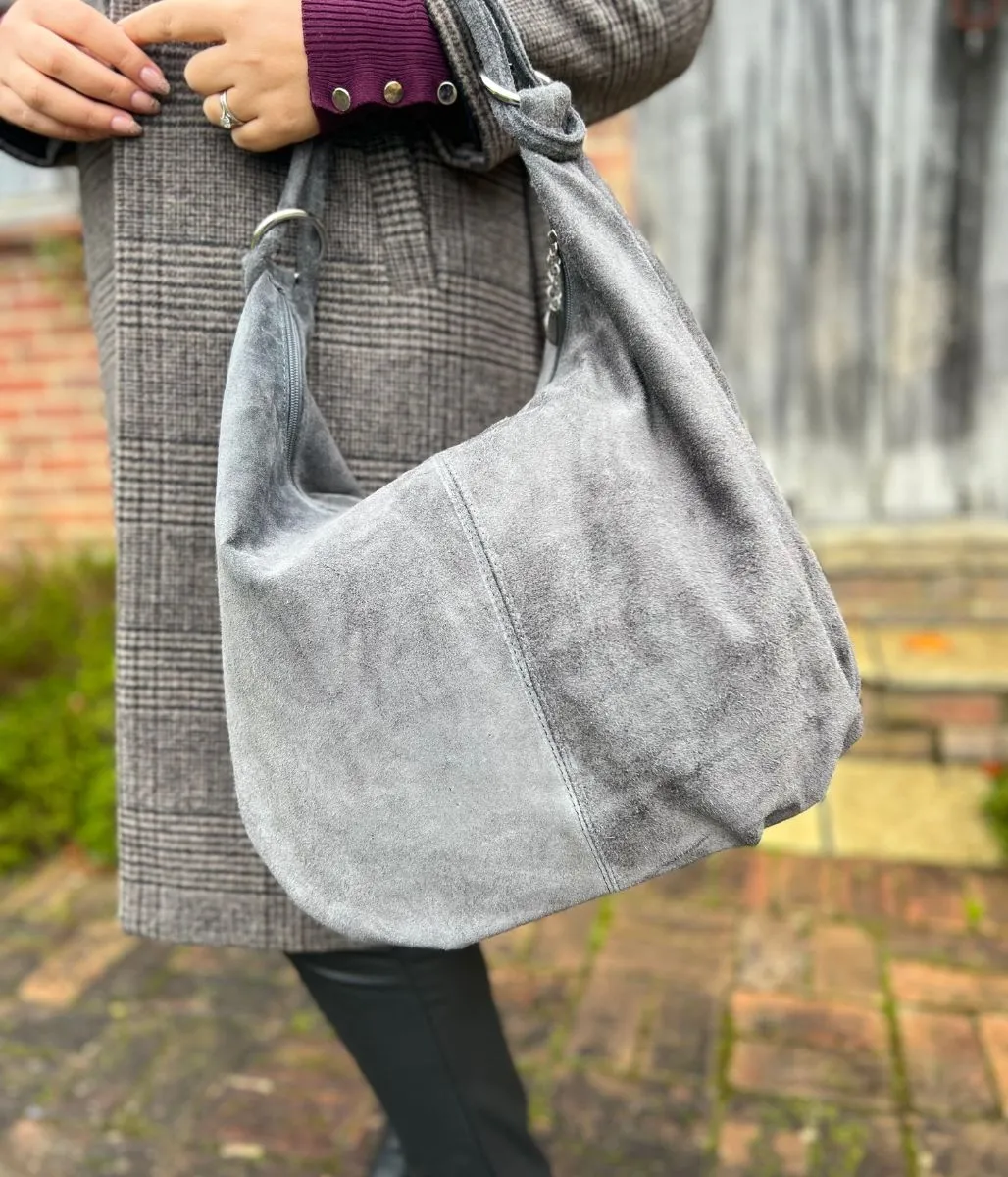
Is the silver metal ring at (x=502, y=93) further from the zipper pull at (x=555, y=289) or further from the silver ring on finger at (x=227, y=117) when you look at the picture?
the silver ring on finger at (x=227, y=117)

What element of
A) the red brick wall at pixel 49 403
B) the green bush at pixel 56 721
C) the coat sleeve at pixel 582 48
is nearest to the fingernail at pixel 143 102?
the coat sleeve at pixel 582 48

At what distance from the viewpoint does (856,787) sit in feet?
9.40

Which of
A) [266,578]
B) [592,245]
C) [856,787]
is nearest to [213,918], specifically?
[266,578]

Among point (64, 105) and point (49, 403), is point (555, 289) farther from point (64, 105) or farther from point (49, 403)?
point (49, 403)

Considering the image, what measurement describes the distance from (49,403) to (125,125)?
9.62 ft

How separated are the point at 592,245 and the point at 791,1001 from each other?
1.63 m

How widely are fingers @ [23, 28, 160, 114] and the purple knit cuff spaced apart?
0.18 meters

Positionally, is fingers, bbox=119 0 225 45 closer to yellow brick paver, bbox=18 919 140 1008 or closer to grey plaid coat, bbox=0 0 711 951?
grey plaid coat, bbox=0 0 711 951

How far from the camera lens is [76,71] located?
3.16 ft

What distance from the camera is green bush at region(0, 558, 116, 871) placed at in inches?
106

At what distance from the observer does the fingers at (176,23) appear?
932 millimetres

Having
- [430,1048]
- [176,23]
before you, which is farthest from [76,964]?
[176,23]

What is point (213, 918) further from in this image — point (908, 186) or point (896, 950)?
point (908, 186)

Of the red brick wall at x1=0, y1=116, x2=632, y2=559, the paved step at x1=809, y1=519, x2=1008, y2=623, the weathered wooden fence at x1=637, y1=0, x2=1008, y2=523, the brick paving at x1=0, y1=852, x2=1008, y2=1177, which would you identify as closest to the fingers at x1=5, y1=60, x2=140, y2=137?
the brick paving at x1=0, y1=852, x2=1008, y2=1177
